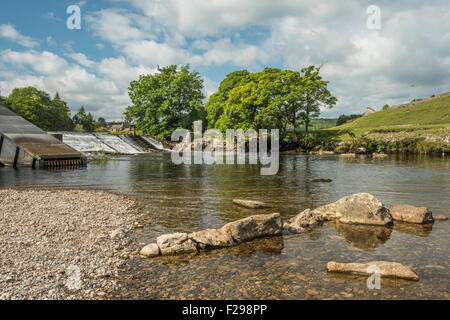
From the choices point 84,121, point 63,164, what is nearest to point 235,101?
point 63,164

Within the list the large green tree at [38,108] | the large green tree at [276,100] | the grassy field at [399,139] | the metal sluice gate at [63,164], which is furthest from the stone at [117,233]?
the large green tree at [38,108]

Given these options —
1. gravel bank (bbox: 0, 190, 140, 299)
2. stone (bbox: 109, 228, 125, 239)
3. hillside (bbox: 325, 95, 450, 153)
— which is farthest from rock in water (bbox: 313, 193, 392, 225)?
hillside (bbox: 325, 95, 450, 153)

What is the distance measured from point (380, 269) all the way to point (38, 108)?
9231cm

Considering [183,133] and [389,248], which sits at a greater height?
[183,133]

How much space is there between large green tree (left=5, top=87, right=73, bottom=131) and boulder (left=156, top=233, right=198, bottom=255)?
8308cm

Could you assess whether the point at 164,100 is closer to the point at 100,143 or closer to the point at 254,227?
the point at 100,143

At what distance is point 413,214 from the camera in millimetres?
11320

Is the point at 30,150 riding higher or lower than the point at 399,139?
lower

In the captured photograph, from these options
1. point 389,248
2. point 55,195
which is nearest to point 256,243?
point 389,248

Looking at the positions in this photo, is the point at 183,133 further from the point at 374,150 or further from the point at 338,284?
the point at 338,284

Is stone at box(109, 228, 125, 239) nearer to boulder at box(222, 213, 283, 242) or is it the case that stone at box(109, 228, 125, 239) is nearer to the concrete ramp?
boulder at box(222, 213, 283, 242)
